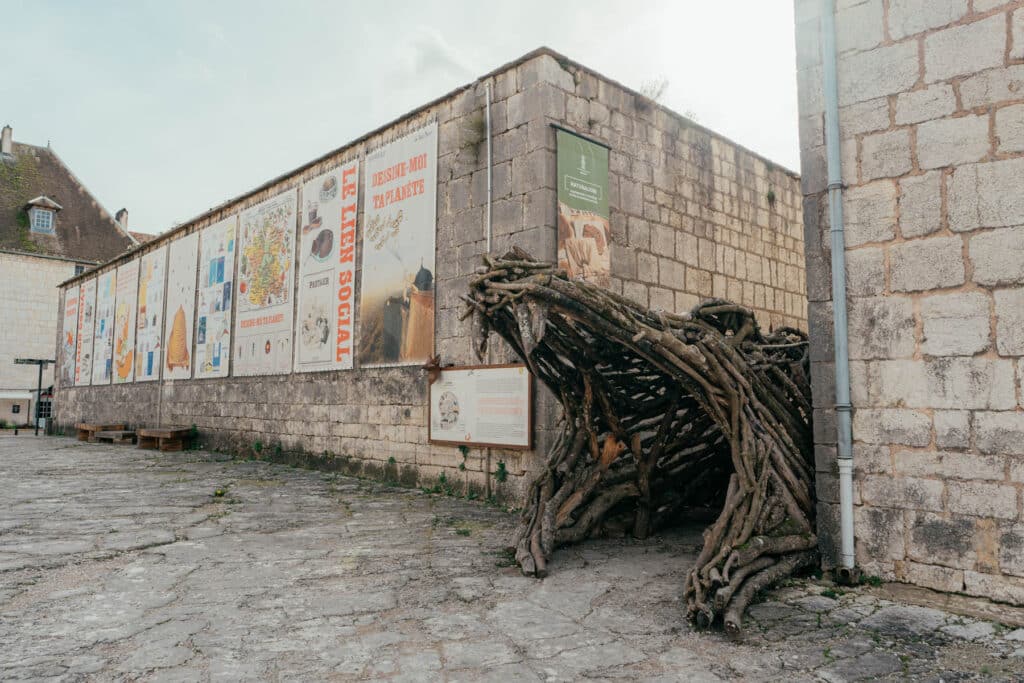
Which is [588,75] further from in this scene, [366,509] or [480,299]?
[366,509]

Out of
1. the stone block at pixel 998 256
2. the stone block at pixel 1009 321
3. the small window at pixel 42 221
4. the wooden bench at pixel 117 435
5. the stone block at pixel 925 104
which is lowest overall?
the wooden bench at pixel 117 435

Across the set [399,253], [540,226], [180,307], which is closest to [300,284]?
[399,253]

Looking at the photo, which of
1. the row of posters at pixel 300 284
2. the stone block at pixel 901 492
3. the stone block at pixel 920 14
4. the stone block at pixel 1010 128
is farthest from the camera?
the row of posters at pixel 300 284

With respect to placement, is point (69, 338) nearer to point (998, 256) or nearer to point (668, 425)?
point (668, 425)

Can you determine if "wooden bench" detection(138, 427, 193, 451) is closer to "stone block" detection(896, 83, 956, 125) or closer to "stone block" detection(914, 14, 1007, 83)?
"stone block" detection(896, 83, 956, 125)

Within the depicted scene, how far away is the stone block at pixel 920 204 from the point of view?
165 inches

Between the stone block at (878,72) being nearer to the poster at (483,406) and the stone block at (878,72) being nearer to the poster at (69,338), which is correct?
the poster at (483,406)

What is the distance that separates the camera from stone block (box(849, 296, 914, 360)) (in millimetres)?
4250

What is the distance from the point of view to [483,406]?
291 inches

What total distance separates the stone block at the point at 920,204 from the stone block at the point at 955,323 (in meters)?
0.43

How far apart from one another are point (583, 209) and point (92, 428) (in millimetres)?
14243

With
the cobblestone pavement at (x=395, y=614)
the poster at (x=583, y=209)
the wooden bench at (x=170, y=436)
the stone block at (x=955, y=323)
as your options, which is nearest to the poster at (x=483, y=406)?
the cobblestone pavement at (x=395, y=614)

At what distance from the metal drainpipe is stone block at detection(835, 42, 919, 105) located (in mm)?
73

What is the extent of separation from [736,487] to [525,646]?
183cm
